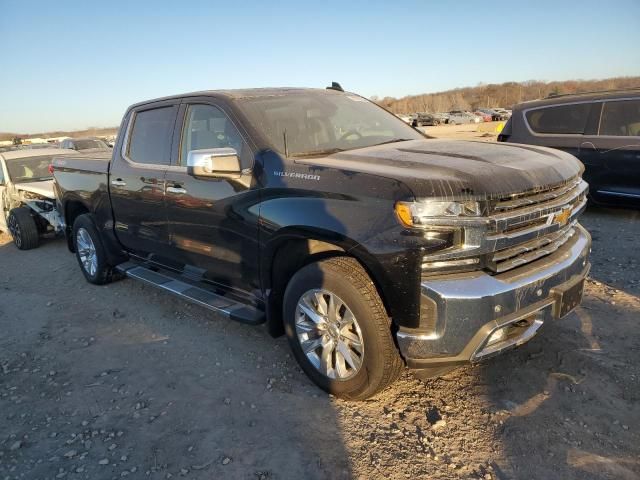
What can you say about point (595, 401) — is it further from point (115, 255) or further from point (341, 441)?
point (115, 255)

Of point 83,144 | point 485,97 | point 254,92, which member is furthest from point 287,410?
point 485,97

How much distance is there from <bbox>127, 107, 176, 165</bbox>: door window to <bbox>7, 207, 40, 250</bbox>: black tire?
171 inches

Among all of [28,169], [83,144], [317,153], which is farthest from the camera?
[83,144]

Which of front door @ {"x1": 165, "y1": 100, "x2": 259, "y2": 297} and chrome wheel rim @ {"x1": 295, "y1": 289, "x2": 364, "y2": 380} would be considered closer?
chrome wheel rim @ {"x1": 295, "y1": 289, "x2": 364, "y2": 380}

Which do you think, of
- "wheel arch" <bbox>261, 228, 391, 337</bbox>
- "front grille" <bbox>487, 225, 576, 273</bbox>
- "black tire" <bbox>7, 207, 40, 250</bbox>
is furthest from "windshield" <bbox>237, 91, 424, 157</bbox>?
"black tire" <bbox>7, 207, 40, 250</bbox>

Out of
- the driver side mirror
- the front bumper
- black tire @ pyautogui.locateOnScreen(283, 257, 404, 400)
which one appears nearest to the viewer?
the front bumper

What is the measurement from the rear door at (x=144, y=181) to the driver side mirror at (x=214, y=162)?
98cm

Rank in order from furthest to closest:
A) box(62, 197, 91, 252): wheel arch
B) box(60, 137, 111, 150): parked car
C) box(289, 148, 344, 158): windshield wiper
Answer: box(60, 137, 111, 150): parked car < box(62, 197, 91, 252): wheel arch < box(289, 148, 344, 158): windshield wiper

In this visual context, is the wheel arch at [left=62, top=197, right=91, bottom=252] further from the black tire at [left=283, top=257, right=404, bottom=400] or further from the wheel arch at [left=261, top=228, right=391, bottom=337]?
the black tire at [left=283, top=257, right=404, bottom=400]

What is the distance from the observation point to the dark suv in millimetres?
6730

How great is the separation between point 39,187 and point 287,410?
728cm

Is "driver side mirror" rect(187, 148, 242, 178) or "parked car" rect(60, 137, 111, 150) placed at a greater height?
"driver side mirror" rect(187, 148, 242, 178)

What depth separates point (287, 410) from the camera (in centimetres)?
308

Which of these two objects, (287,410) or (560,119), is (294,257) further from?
(560,119)
